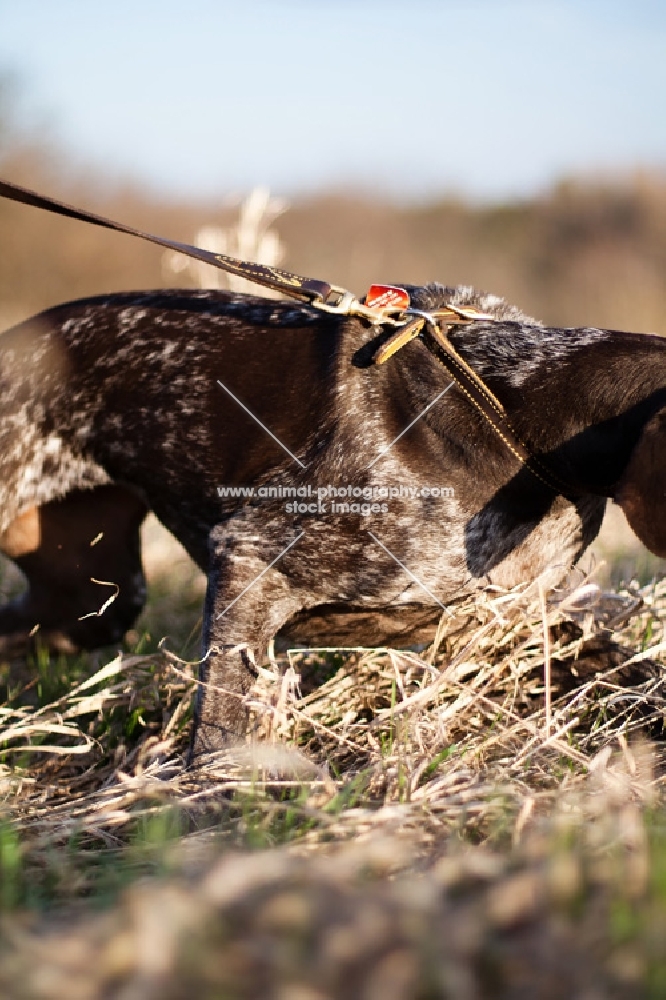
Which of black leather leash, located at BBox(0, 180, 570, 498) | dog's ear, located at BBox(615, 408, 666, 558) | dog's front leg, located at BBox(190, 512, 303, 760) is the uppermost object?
black leather leash, located at BBox(0, 180, 570, 498)

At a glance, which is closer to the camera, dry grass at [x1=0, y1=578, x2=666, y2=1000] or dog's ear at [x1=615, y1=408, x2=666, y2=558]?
dry grass at [x1=0, y1=578, x2=666, y2=1000]

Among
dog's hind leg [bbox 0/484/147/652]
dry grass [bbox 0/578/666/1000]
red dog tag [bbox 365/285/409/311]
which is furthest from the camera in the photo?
dog's hind leg [bbox 0/484/147/652]

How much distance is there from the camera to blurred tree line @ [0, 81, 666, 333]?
20.0 m

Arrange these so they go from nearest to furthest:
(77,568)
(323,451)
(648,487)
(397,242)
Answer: (648,487)
(323,451)
(77,568)
(397,242)

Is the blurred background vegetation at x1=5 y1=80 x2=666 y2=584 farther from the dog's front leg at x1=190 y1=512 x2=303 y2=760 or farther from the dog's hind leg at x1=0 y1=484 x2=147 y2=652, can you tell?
the dog's front leg at x1=190 y1=512 x2=303 y2=760

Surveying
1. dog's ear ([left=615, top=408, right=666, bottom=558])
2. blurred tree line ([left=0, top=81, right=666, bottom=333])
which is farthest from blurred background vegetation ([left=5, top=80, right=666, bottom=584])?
dog's ear ([left=615, top=408, right=666, bottom=558])

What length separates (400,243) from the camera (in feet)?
104

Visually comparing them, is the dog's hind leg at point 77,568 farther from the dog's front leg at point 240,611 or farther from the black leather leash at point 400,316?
the black leather leash at point 400,316

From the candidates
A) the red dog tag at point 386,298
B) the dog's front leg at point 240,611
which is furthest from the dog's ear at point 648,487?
the dog's front leg at point 240,611

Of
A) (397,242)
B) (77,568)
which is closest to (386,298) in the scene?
(77,568)

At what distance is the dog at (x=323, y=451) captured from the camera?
301 cm

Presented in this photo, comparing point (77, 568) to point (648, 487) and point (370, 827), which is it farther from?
point (648, 487)

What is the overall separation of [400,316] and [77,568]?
5.04 ft

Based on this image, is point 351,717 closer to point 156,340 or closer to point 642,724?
point 642,724
